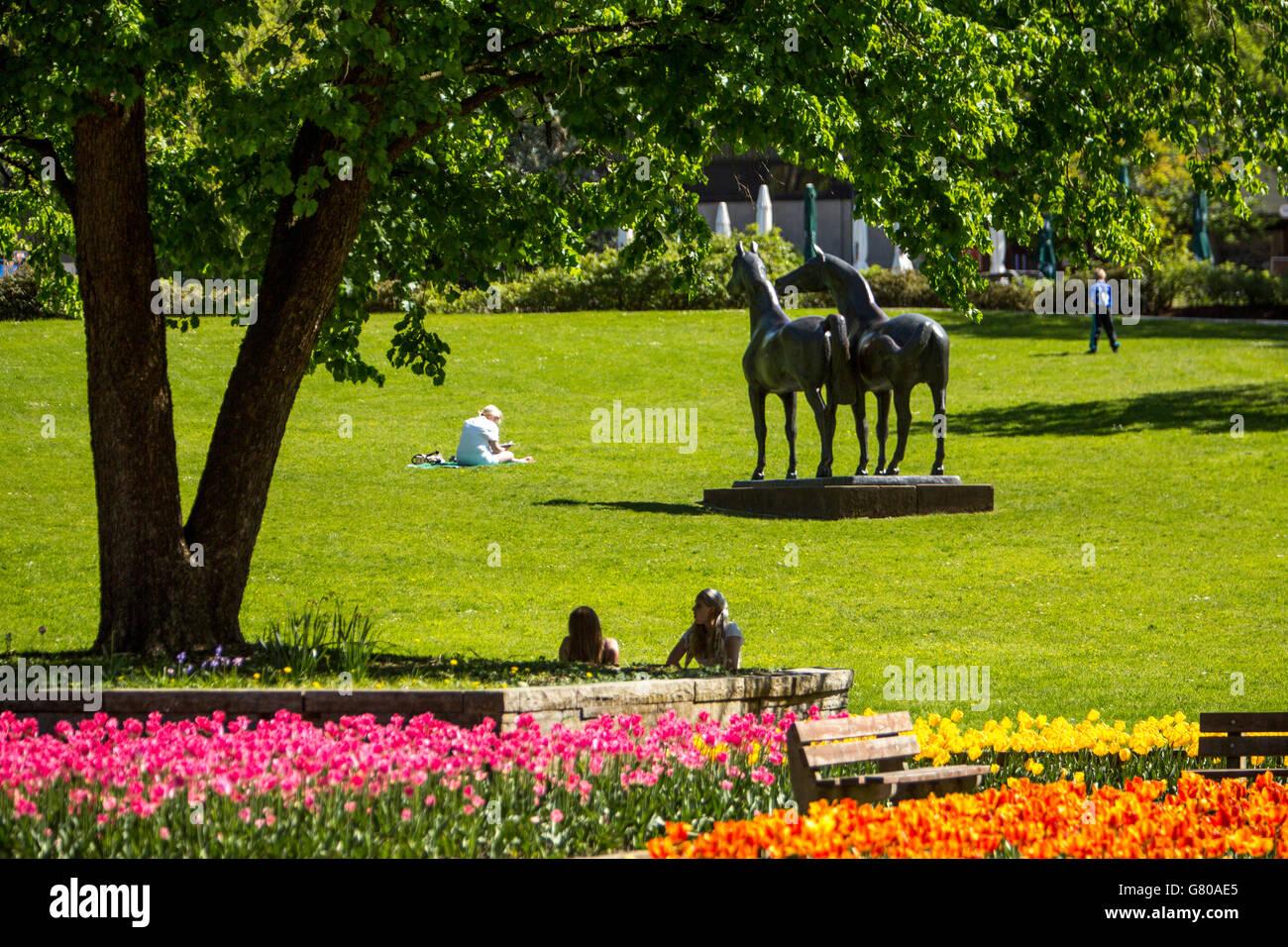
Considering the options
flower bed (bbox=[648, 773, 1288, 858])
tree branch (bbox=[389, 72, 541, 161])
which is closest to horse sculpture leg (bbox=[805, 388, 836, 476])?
tree branch (bbox=[389, 72, 541, 161])

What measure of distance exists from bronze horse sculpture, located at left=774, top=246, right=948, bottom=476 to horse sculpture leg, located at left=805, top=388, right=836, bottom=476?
41 centimetres

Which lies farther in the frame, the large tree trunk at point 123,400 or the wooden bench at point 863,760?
the large tree trunk at point 123,400

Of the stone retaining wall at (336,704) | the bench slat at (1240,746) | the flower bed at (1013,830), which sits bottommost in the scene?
the bench slat at (1240,746)

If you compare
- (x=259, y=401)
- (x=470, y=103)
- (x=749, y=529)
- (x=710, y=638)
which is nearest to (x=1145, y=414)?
(x=749, y=529)

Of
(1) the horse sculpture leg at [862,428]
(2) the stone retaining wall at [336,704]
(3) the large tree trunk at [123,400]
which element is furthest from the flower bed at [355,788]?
(1) the horse sculpture leg at [862,428]

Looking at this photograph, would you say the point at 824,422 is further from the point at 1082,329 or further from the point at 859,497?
the point at 1082,329

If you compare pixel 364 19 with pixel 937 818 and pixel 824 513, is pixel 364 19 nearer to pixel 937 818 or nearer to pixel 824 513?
pixel 937 818

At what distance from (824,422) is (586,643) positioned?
875 cm

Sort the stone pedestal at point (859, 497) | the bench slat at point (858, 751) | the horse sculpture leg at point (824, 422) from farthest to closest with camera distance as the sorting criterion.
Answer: the horse sculpture leg at point (824, 422), the stone pedestal at point (859, 497), the bench slat at point (858, 751)

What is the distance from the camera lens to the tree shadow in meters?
19.7

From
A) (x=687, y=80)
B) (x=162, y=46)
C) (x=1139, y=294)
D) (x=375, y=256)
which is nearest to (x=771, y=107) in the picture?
(x=687, y=80)

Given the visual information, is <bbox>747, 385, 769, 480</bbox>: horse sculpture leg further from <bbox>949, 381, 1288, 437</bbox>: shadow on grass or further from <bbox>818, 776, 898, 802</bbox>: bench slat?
<bbox>818, 776, 898, 802</bbox>: bench slat

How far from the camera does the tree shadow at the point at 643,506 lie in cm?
Result: 1967

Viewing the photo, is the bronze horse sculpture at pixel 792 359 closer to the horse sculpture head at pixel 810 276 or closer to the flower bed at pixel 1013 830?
the horse sculpture head at pixel 810 276
